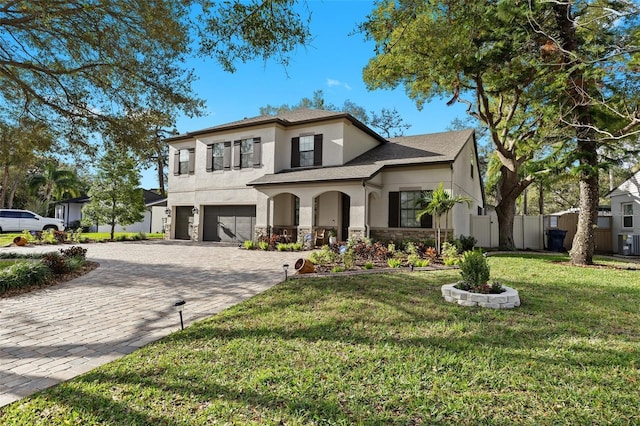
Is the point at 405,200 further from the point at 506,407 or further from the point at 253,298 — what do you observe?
the point at 506,407

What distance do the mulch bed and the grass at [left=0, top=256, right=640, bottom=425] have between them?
4695 mm

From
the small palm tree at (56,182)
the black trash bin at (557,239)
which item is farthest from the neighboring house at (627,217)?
the small palm tree at (56,182)

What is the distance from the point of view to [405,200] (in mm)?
14867

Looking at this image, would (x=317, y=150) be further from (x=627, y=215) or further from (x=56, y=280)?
(x=627, y=215)

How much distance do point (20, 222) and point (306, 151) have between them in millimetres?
19992

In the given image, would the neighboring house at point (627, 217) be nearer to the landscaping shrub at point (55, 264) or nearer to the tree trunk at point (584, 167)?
the tree trunk at point (584, 167)

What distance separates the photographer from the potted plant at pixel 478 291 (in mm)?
5461

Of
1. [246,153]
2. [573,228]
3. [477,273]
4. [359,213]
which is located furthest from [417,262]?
[573,228]

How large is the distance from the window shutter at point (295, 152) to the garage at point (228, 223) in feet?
11.0

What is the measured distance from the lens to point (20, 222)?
21.9 meters

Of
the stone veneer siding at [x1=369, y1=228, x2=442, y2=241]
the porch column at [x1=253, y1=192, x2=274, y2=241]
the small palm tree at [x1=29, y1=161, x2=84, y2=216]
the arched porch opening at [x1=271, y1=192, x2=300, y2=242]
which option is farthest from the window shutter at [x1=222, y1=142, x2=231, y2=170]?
the small palm tree at [x1=29, y1=161, x2=84, y2=216]

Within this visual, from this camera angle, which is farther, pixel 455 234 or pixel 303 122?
pixel 303 122

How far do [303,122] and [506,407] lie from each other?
1588 cm

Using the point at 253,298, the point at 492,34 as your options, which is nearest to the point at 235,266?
the point at 253,298
